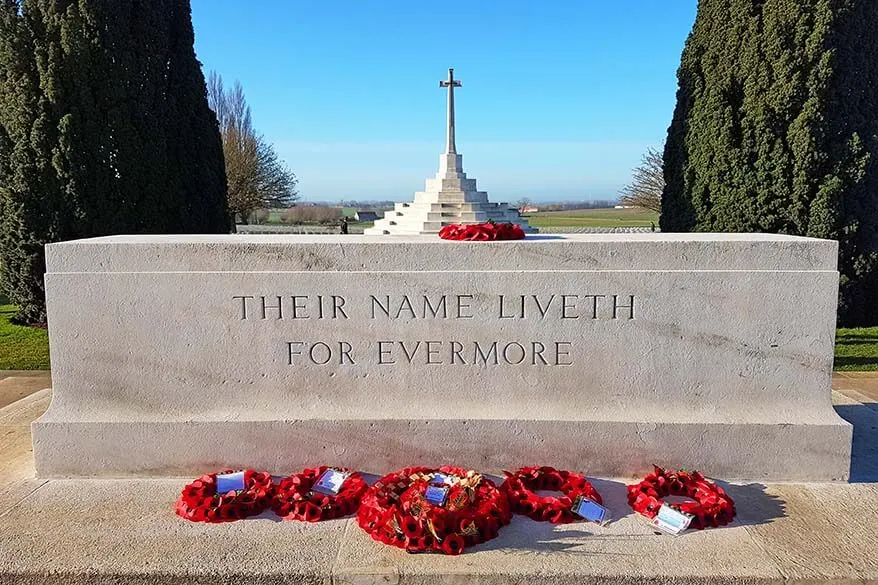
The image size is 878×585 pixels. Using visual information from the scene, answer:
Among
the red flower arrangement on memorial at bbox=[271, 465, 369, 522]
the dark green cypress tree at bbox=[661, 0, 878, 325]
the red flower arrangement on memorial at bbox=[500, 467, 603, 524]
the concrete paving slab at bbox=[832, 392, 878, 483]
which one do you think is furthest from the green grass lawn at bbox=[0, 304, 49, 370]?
the dark green cypress tree at bbox=[661, 0, 878, 325]

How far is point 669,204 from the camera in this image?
33.2ft

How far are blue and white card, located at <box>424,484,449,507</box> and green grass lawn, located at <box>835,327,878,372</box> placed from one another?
18.5ft

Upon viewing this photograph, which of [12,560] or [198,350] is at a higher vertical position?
[198,350]

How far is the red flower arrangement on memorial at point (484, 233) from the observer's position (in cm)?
406

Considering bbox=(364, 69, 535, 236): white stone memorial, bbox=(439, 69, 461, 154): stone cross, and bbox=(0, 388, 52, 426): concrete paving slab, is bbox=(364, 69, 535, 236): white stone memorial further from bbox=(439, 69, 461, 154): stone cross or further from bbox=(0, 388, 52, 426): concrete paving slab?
bbox=(0, 388, 52, 426): concrete paving slab

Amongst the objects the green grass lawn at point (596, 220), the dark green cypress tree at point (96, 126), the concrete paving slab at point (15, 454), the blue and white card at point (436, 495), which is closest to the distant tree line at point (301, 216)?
the green grass lawn at point (596, 220)

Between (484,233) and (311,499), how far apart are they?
1.90 meters

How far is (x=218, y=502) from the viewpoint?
345cm

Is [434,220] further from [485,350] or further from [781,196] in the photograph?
[485,350]

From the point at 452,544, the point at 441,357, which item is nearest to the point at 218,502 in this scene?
the point at 452,544

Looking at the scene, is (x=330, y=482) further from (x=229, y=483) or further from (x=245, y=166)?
(x=245, y=166)

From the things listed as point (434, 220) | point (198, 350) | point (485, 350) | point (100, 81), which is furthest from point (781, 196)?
point (434, 220)

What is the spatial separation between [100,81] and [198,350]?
256 inches

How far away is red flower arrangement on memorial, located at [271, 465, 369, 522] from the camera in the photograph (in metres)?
3.40
